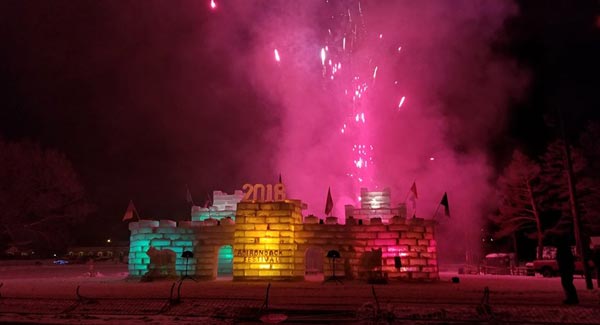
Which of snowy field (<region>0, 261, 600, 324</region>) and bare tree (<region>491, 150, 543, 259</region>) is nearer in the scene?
snowy field (<region>0, 261, 600, 324</region>)

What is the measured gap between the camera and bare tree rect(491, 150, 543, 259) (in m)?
44.5

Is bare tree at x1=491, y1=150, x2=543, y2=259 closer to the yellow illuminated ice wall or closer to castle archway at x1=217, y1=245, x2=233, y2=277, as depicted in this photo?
the yellow illuminated ice wall

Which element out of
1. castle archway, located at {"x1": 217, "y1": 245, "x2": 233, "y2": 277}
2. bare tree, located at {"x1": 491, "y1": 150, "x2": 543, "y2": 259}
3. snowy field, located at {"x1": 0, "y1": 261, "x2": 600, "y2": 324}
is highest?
bare tree, located at {"x1": 491, "y1": 150, "x2": 543, "y2": 259}

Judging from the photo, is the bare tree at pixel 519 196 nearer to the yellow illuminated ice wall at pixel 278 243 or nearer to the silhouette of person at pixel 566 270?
the yellow illuminated ice wall at pixel 278 243

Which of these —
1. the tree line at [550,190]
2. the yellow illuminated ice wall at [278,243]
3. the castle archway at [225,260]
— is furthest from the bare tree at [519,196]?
the castle archway at [225,260]

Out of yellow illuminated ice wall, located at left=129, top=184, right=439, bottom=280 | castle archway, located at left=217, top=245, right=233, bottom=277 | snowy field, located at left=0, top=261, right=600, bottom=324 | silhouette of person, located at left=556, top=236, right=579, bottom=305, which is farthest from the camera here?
castle archway, located at left=217, top=245, right=233, bottom=277

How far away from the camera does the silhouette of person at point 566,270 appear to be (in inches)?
607

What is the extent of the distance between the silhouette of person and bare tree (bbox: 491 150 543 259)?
30099 mm

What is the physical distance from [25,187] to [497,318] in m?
41.0

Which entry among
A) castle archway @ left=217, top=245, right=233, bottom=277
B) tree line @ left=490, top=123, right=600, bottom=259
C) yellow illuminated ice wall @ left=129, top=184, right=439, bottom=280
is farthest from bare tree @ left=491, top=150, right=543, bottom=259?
castle archway @ left=217, top=245, right=233, bottom=277

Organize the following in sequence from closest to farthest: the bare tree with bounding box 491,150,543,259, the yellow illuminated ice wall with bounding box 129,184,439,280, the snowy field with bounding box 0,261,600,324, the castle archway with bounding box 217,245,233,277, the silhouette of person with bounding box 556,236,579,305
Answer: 1. the snowy field with bounding box 0,261,600,324
2. the silhouette of person with bounding box 556,236,579,305
3. the yellow illuminated ice wall with bounding box 129,184,439,280
4. the castle archway with bounding box 217,245,233,277
5. the bare tree with bounding box 491,150,543,259

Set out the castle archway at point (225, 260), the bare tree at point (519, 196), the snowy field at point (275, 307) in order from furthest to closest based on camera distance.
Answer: the bare tree at point (519, 196)
the castle archway at point (225, 260)
the snowy field at point (275, 307)

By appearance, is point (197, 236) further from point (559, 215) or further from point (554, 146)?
point (559, 215)

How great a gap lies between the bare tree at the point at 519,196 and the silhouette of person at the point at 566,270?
30.1m
